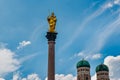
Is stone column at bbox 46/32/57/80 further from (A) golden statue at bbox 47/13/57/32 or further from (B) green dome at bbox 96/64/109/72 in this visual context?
(B) green dome at bbox 96/64/109/72

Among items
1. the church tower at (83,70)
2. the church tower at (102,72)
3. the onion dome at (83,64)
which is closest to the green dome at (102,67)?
the church tower at (102,72)

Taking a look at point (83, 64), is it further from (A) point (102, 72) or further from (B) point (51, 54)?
(B) point (51, 54)

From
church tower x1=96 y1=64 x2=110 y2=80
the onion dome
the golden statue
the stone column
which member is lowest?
the stone column

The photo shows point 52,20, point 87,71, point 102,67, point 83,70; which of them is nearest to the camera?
point 52,20

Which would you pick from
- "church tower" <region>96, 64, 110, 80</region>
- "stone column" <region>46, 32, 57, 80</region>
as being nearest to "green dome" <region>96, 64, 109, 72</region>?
"church tower" <region>96, 64, 110, 80</region>

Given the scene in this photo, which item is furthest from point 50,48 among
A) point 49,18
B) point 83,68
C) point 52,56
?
point 83,68

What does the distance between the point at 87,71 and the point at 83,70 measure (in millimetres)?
2233

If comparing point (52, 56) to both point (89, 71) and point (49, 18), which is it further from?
point (89, 71)

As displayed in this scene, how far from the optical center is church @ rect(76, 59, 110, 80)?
525 feet

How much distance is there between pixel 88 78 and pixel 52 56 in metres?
80.2

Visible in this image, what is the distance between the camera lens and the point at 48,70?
82.1 meters

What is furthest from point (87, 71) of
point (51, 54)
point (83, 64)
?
point (51, 54)

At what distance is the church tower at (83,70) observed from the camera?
160m

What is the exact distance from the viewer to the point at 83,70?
159500 mm
